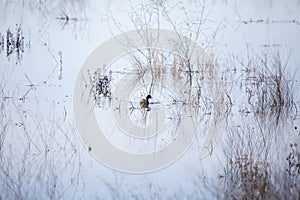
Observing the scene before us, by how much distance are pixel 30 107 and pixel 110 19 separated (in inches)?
40.4

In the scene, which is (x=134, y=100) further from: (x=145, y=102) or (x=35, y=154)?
(x=35, y=154)

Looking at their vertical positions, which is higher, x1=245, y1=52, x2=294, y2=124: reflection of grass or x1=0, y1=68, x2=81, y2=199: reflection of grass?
x1=245, y1=52, x2=294, y2=124: reflection of grass

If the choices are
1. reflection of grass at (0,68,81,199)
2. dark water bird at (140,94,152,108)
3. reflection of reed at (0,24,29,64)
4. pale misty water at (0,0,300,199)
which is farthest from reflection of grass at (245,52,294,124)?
reflection of reed at (0,24,29,64)

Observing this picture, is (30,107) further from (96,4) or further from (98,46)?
(96,4)

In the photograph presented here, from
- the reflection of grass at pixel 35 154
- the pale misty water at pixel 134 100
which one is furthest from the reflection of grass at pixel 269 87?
the reflection of grass at pixel 35 154

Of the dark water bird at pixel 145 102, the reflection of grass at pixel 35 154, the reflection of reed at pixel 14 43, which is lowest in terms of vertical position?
the reflection of grass at pixel 35 154

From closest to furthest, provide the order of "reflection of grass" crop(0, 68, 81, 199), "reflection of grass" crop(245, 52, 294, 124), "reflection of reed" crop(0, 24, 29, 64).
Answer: "reflection of grass" crop(0, 68, 81, 199), "reflection of grass" crop(245, 52, 294, 124), "reflection of reed" crop(0, 24, 29, 64)

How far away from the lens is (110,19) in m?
3.80

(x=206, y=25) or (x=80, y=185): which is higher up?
(x=206, y=25)

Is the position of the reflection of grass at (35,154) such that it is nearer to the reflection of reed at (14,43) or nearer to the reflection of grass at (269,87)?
the reflection of reed at (14,43)

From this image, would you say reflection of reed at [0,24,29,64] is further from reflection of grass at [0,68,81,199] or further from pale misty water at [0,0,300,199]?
reflection of grass at [0,68,81,199]

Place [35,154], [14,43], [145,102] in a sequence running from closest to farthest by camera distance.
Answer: [35,154]
[145,102]
[14,43]

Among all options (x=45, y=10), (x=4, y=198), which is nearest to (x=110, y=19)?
(x=45, y=10)

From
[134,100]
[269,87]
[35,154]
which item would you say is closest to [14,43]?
[134,100]
